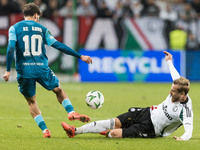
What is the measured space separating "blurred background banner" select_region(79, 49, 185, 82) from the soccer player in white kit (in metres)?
11.5

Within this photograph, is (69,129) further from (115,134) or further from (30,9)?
(30,9)

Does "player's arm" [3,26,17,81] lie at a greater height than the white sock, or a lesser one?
greater

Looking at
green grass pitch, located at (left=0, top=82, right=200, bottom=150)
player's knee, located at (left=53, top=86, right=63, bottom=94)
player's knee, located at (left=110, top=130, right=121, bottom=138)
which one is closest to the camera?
green grass pitch, located at (left=0, top=82, right=200, bottom=150)

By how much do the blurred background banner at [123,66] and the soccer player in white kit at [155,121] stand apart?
1146 cm

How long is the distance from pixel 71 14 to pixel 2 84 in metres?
4.01

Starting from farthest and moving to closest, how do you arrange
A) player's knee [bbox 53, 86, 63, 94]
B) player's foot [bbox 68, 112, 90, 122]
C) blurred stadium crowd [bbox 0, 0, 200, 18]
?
1. blurred stadium crowd [bbox 0, 0, 200, 18]
2. player's knee [bbox 53, 86, 63, 94]
3. player's foot [bbox 68, 112, 90, 122]

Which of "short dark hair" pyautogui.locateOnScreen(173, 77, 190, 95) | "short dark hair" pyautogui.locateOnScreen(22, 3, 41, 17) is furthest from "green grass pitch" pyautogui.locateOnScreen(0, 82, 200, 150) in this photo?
"short dark hair" pyautogui.locateOnScreen(22, 3, 41, 17)

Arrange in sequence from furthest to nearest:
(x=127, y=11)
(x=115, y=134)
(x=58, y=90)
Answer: (x=127, y=11) < (x=58, y=90) < (x=115, y=134)

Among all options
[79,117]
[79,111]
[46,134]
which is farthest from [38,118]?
[79,111]

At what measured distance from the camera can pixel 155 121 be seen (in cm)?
716

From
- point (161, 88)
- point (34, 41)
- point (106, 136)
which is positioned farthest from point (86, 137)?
point (161, 88)

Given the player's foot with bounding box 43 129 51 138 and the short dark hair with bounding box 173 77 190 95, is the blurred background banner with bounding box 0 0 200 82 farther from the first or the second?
the short dark hair with bounding box 173 77 190 95

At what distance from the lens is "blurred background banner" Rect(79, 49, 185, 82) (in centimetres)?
1888

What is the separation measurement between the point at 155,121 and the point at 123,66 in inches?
466
